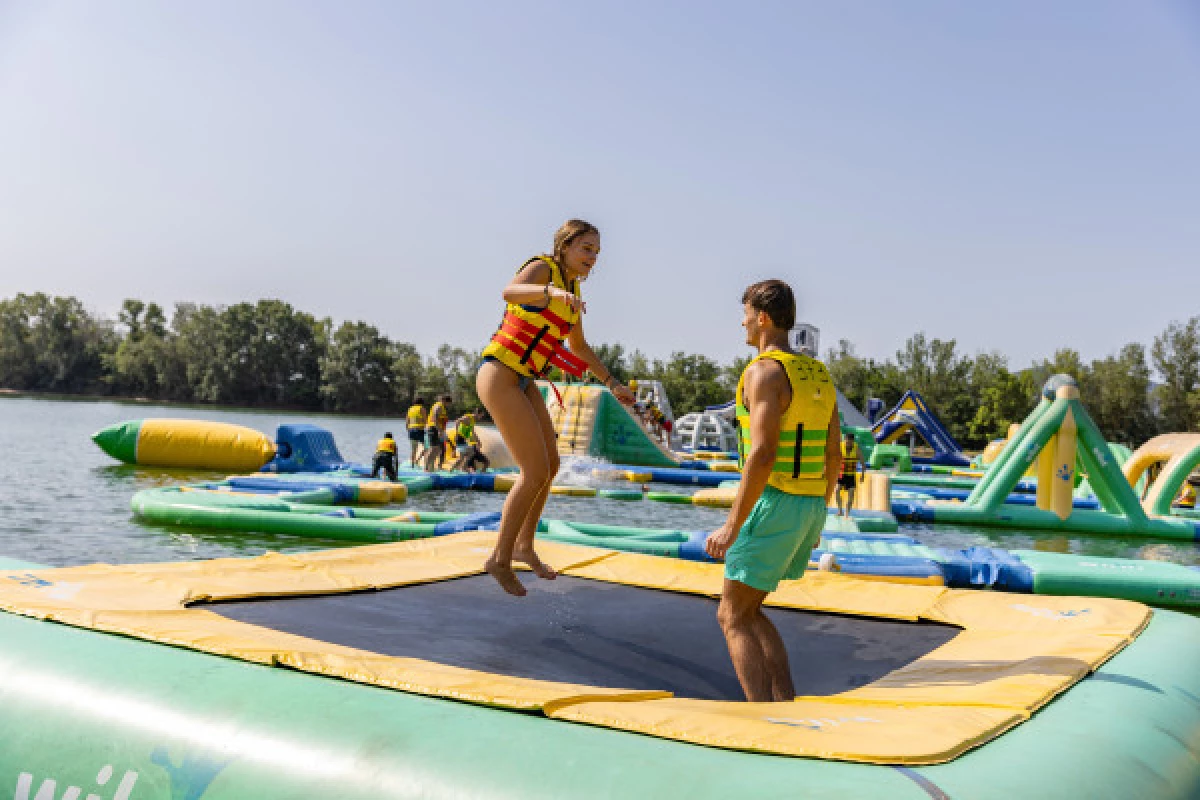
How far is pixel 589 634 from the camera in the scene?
3.16 metres

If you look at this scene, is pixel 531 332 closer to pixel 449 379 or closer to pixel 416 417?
pixel 416 417

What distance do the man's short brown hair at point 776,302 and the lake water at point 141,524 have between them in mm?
4779

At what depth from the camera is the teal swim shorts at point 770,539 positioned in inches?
103

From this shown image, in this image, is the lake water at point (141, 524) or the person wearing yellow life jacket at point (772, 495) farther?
the lake water at point (141, 524)

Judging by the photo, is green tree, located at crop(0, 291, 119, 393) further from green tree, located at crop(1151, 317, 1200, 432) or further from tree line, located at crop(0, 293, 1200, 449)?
green tree, located at crop(1151, 317, 1200, 432)

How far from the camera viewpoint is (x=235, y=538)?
7.50 m

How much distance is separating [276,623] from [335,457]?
39.2 feet

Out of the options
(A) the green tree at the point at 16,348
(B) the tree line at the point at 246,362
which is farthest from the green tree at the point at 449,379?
(A) the green tree at the point at 16,348

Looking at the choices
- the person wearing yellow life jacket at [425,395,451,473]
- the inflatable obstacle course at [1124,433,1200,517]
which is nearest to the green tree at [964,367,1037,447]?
the inflatable obstacle course at [1124,433,1200,517]

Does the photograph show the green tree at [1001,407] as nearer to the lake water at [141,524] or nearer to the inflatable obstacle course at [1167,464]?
the inflatable obstacle course at [1167,464]

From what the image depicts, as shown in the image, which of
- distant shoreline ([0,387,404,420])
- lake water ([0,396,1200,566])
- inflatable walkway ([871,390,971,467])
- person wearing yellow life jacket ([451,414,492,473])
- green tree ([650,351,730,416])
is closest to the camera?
lake water ([0,396,1200,566])

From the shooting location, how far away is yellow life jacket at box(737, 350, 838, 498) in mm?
2678

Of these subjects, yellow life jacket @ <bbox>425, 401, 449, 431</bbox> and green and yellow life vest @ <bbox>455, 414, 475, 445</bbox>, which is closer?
yellow life jacket @ <bbox>425, 401, 449, 431</bbox>

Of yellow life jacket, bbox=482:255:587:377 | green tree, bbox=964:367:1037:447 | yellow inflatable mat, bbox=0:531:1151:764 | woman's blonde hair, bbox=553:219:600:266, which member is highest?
green tree, bbox=964:367:1037:447
